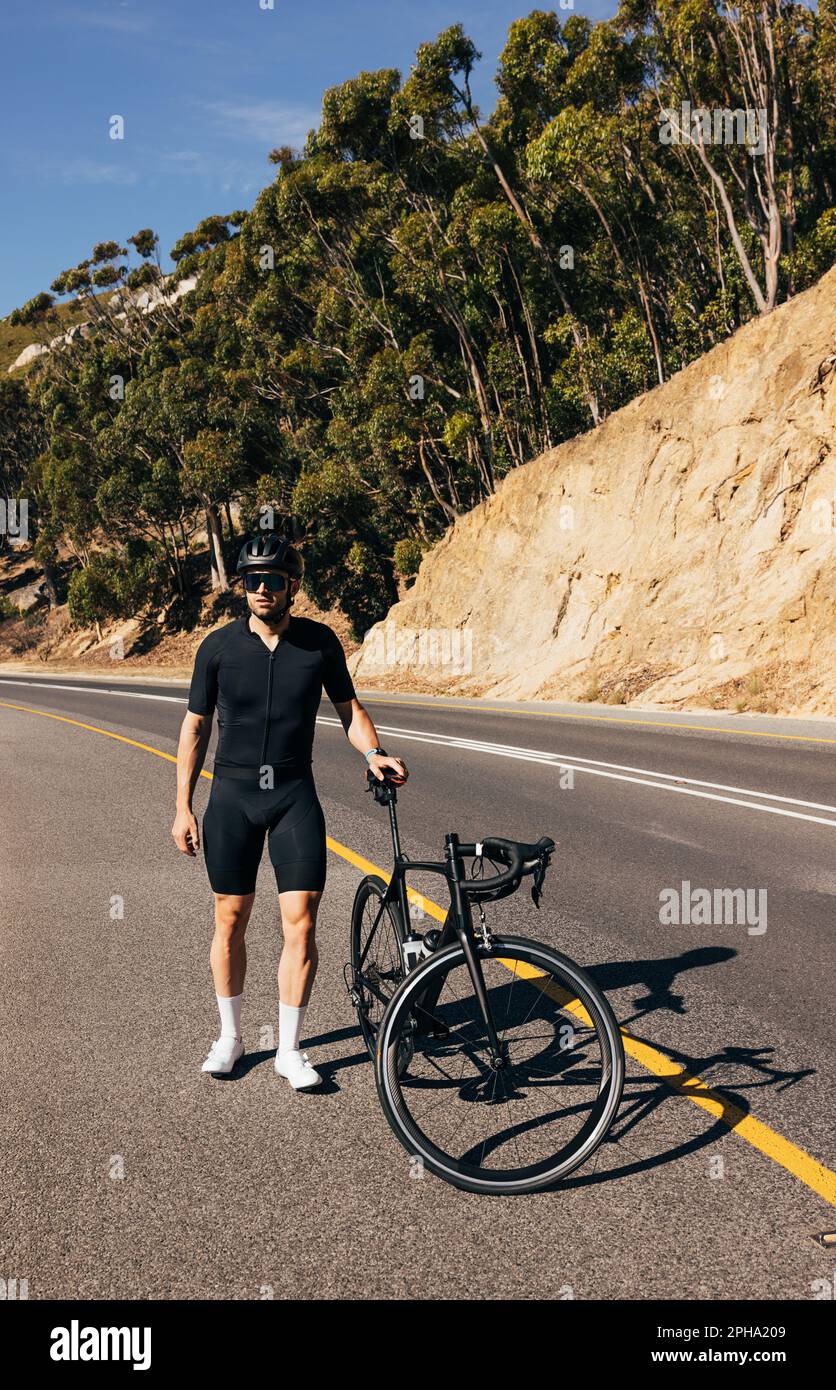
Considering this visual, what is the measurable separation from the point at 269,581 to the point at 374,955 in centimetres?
181

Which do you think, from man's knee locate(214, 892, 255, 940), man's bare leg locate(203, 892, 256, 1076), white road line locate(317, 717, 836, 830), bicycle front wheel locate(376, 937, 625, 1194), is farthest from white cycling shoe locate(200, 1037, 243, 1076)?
white road line locate(317, 717, 836, 830)

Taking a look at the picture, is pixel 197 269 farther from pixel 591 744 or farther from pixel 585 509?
pixel 591 744

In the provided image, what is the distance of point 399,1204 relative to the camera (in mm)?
3730

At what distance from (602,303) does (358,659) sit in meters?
14.7

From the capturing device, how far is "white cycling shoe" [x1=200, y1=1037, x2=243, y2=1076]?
4840mm

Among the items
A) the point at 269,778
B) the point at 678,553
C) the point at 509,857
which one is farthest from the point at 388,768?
the point at 678,553

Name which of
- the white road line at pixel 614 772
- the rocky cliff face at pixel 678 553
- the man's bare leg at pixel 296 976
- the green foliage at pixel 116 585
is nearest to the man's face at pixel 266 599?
the man's bare leg at pixel 296 976

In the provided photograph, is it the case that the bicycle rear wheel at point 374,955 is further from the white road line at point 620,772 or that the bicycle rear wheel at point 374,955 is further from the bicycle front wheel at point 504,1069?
the white road line at point 620,772

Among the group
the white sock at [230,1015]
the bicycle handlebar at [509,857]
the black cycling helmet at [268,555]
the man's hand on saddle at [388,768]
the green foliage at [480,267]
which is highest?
the green foliage at [480,267]

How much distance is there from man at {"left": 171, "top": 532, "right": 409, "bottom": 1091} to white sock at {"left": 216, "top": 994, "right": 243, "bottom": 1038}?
19mm

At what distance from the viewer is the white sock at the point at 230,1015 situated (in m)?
4.90

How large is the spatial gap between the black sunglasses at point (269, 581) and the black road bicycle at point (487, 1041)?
90cm

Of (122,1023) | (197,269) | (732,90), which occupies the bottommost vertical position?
(122,1023)
